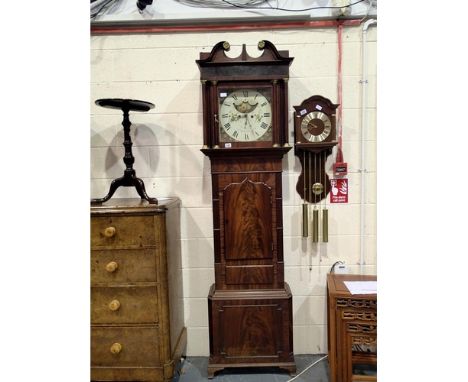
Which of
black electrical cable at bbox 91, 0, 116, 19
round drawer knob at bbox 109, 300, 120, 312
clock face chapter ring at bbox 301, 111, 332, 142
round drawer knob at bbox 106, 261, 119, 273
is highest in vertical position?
black electrical cable at bbox 91, 0, 116, 19

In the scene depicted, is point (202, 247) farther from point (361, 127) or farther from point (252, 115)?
point (361, 127)

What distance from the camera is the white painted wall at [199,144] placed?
2.01 m

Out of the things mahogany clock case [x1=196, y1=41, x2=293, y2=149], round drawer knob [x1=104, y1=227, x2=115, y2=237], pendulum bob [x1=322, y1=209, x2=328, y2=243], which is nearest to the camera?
round drawer knob [x1=104, y1=227, x2=115, y2=237]

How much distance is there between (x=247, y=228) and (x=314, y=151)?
2.05 ft

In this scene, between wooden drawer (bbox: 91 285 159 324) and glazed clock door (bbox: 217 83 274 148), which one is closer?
wooden drawer (bbox: 91 285 159 324)

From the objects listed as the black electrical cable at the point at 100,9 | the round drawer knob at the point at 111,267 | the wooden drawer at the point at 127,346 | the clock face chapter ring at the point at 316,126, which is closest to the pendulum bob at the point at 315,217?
the clock face chapter ring at the point at 316,126

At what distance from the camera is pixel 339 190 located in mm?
2033

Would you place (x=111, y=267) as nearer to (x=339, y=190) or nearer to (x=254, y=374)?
(x=254, y=374)

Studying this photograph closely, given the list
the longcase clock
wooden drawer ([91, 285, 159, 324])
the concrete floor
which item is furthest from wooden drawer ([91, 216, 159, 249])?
the concrete floor

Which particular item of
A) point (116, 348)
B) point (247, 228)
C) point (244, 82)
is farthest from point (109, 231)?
point (244, 82)

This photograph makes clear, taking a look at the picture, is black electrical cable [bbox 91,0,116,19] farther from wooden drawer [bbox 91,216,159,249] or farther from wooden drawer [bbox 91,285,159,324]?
wooden drawer [bbox 91,285,159,324]

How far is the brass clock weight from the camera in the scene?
1892mm

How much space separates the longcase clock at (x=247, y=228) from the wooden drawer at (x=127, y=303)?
330 mm

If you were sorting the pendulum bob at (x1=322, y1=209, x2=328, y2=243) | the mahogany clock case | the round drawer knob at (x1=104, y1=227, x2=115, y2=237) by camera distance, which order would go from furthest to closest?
1. the pendulum bob at (x1=322, y1=209, x2=328, y2=243)
2. the mahogany clock case
3. the round drawer knob at (x1=104, y1=227, x2=115, y2=237)
